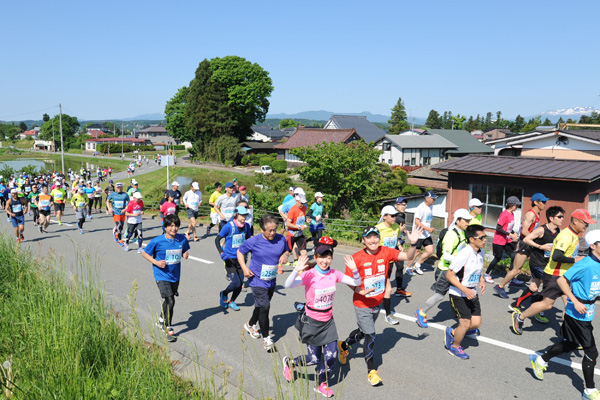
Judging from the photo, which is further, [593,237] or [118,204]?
[118,204]

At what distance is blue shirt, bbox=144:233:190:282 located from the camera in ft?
22.2

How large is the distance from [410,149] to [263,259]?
57.3 metres

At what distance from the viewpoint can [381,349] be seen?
21.8ft

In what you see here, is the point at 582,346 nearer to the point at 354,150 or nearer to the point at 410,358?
the point at 410,358

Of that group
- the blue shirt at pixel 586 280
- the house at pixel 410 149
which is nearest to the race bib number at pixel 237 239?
the blue shirt at pixel 586 280

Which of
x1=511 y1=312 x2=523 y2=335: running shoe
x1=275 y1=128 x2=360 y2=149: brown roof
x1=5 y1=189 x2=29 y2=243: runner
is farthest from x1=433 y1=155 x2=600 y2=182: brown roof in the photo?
x1=275 y1=128 x2=360 y2=149: brown roof

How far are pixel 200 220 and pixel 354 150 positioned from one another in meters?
8.88

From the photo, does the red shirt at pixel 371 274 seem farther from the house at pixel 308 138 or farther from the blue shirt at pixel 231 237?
the house at pixel 308 138

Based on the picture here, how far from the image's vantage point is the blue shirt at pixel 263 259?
6.43 metres

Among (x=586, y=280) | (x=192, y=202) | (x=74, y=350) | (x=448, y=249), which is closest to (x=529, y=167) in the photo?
(x=448, y=249)

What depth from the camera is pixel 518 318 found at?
7090 mm

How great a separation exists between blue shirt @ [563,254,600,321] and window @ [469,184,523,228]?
12522 mm

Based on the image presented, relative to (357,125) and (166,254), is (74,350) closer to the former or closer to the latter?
(166,254)

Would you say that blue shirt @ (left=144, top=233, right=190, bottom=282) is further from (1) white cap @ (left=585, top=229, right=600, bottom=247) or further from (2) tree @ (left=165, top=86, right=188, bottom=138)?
(2) tree @ (left=165, top=86, right=188, bottom=138)
